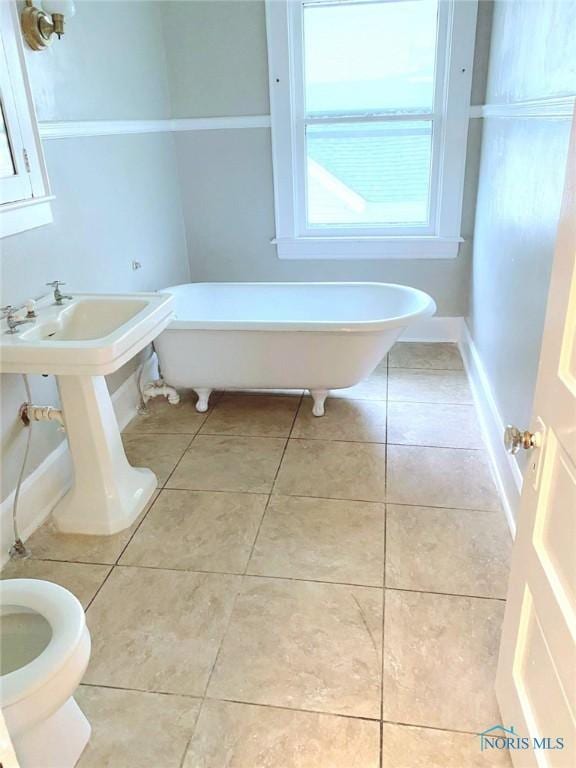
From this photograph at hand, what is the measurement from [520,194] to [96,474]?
1958mm

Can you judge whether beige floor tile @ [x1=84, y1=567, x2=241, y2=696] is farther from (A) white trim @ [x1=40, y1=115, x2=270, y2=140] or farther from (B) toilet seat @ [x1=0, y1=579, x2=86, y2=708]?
(A) white trim @ [x1=40, y1=115, x2=270, y2=140]

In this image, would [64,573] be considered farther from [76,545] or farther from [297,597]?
[297,597]

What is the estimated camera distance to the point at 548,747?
107 centimetres

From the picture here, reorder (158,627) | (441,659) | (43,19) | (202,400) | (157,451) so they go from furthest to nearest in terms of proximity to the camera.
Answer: (202,400) < (157,451) < (43,19) < (158,627) < (441,659)

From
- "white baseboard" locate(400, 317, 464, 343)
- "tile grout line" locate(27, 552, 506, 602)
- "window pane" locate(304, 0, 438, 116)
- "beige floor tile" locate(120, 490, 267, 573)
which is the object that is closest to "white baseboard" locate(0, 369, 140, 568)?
"tile grout line" locate(27, 552, 506, 602)

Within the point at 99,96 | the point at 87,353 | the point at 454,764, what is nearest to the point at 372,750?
the point at 454,764

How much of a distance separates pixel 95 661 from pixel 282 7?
3325 millimetres

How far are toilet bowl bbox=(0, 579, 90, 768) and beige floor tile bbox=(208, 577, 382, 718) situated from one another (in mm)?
387

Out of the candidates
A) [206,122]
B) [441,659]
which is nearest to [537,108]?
[441,659]

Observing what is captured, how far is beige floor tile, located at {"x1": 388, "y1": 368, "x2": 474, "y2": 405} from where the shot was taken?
308cm

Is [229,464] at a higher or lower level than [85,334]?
lower

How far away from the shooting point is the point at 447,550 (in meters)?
2.01

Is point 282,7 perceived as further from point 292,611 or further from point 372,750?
point 372,750

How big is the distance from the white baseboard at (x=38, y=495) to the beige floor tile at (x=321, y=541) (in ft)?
2.87
